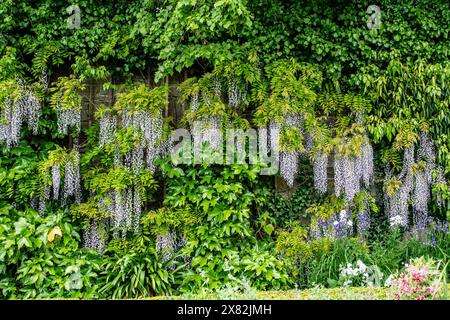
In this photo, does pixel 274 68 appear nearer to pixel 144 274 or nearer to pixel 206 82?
pixel 206 82

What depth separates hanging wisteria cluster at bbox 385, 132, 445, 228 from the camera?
5.07 meters

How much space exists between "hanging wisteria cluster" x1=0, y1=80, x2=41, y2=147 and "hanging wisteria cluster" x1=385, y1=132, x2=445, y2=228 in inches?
154

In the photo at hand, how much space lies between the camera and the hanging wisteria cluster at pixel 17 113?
4.66 meters

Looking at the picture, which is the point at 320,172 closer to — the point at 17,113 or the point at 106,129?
the point at 106,129

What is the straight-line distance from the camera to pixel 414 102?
5.14 meters

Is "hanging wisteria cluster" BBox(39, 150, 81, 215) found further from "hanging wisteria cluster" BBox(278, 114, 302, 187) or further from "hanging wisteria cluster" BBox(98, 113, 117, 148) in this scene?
→ "hanging wisteria cluster" BBox(278, 114, 302, 187)

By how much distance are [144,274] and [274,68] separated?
8.28 feet

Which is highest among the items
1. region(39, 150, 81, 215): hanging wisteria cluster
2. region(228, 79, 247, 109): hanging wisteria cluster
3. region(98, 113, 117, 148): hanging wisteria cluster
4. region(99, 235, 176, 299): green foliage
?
region(228, 79, 247, 109): hanging wisteria cluster

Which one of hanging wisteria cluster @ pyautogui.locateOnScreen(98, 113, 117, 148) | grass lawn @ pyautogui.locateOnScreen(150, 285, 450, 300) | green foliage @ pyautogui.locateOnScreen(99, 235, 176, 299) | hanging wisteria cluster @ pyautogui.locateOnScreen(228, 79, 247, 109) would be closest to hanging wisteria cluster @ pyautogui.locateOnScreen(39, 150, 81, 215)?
hanging wisteria cluster @ pyautogui.locateOnScreen(98, 113, 117, 148)

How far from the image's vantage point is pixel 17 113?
4707 millimetres

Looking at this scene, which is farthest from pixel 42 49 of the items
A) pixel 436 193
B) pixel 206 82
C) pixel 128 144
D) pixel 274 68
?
pixel 436 193

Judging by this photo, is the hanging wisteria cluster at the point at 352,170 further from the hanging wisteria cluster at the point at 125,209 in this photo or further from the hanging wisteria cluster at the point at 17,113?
the hanging wisteria cluster at the point at 17,113

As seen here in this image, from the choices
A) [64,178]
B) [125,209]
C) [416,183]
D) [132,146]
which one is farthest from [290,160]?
[64,178]

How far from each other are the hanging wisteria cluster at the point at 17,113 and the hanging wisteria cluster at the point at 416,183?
3.91 m
